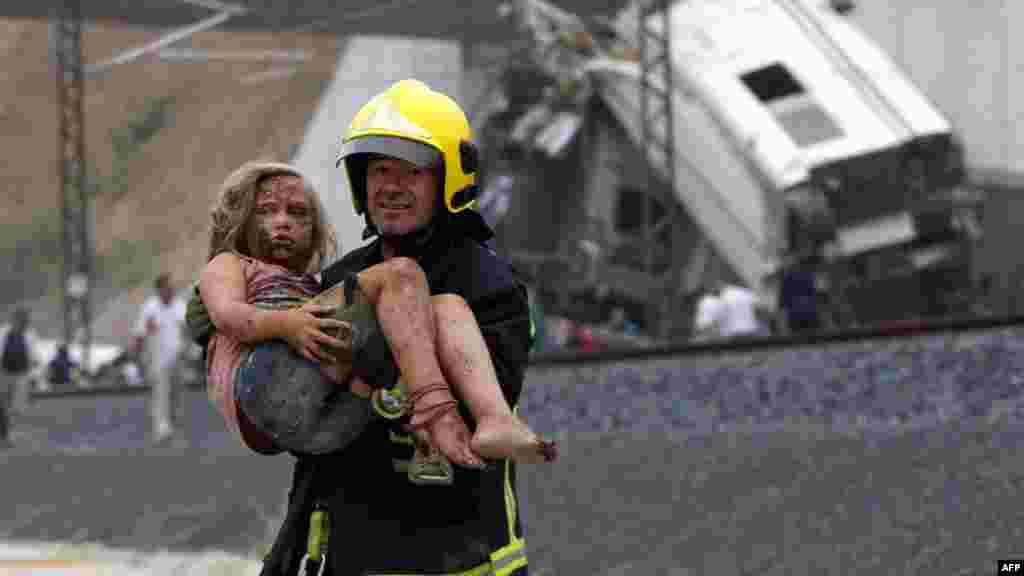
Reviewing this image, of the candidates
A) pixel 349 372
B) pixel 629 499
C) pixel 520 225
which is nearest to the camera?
pixel 349 372

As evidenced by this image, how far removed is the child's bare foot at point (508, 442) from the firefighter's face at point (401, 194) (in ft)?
1.55

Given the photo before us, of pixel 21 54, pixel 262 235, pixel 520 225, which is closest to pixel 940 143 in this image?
pixel 520 225

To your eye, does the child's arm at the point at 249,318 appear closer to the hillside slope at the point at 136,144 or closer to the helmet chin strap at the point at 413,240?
the helmet chin strap at the point at 413,240

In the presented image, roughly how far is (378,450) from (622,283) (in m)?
30.1

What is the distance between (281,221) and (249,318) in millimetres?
448

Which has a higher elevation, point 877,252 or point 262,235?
point 262,235

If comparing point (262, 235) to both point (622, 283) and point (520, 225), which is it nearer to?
point (622, 283)

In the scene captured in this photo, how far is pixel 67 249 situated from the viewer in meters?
40.0

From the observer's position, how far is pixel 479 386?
3.58 meters

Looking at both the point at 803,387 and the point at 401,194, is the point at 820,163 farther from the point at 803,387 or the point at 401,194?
the point at 401,194

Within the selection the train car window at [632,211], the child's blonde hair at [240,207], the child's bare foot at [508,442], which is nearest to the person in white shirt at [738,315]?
the train car window at [632,211]

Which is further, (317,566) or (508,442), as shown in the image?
(317,566)

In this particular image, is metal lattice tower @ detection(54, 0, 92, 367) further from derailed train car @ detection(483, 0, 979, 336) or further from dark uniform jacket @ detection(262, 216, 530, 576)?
dark uniform jacket @ detection(262, 216, 530, 576)

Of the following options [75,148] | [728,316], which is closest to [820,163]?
[728,316]
